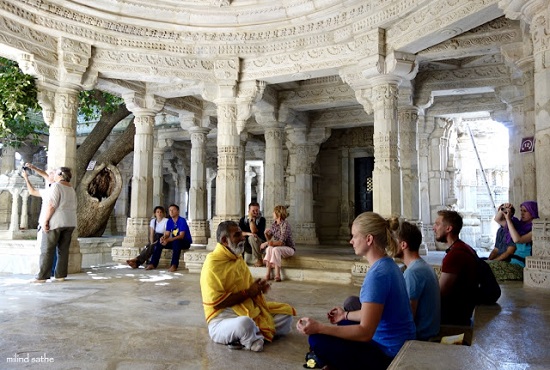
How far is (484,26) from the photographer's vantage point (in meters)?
7.34

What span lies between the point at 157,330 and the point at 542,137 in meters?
4.90

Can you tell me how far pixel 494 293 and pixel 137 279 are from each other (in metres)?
5.85

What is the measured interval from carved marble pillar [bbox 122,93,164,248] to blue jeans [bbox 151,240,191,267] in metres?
0.99

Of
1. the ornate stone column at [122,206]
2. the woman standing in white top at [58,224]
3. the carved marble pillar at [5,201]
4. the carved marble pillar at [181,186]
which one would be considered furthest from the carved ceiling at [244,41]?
the carved marble pillar at [181,186]

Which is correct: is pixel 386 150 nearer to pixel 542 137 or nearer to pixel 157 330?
pixel 542 137

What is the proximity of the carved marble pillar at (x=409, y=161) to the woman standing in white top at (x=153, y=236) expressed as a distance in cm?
548

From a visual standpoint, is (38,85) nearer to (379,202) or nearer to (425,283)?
(379,202)

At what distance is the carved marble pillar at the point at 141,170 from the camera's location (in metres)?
9.95

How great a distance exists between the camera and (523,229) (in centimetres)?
596

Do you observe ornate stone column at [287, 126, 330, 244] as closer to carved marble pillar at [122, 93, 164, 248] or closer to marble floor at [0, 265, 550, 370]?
carved marble pillar at [122, 93, 164, 248]

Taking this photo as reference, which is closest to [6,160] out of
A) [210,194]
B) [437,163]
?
[210,194]

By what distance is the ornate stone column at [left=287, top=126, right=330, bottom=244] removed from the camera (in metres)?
13.1

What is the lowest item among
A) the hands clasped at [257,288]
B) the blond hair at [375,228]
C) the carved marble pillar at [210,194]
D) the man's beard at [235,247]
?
the hands clasped at [257,288]

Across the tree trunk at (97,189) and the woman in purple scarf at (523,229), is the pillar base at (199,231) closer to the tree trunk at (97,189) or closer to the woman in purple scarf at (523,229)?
the tree trunk at (97,189)
